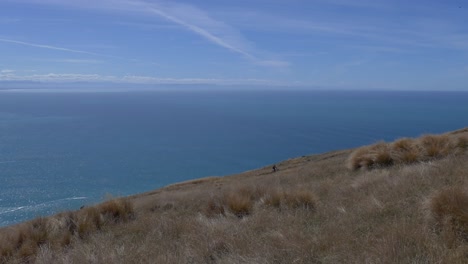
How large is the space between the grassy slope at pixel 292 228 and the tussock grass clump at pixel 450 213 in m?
0.01

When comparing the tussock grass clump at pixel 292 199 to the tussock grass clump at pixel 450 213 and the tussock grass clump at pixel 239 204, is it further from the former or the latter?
the tussock grass clump at pixel 450 213

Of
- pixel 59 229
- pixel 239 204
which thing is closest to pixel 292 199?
pixel 239 204

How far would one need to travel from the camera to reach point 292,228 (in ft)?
18.4

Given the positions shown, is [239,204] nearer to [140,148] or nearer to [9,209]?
[9,209]

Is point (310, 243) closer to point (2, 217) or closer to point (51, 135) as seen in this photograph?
point (2, 217)

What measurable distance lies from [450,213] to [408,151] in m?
6.91

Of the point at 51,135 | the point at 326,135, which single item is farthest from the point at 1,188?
the point at 326,135

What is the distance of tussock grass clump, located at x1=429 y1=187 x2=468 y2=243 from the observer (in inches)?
173

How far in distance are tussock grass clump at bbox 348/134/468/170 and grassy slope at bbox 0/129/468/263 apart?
1.97 m

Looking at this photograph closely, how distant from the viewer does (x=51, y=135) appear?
88812mm

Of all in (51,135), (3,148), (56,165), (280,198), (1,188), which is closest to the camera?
(280,198)

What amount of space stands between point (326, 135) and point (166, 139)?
124 feet

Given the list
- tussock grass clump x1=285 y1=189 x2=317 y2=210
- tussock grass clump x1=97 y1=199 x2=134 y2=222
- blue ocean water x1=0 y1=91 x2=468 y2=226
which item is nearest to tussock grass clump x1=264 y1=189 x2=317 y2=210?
tussock grass clump x1=285 y1=189 x2=317 y2=210

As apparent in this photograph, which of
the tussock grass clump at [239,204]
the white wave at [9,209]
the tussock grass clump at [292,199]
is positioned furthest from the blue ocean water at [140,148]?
the tussock grass clump at [292,199]
